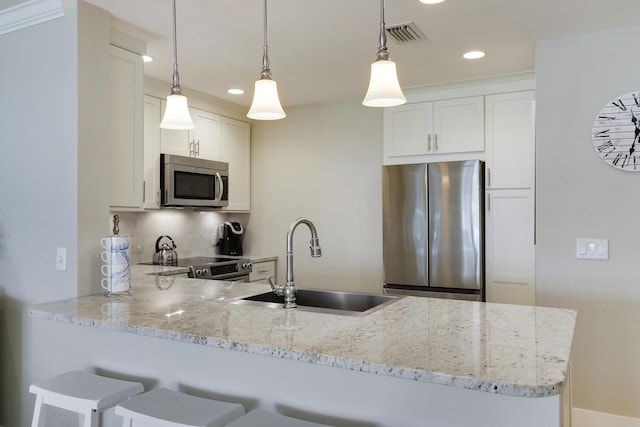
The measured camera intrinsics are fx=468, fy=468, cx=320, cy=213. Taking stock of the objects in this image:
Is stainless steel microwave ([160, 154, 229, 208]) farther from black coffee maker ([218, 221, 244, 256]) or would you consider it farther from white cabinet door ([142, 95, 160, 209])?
black coffee maker ([218, 221, 244, 256])

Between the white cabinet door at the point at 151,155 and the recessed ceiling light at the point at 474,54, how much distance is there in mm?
2340

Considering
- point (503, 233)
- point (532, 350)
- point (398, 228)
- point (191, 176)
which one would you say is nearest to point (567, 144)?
point (503, 233)

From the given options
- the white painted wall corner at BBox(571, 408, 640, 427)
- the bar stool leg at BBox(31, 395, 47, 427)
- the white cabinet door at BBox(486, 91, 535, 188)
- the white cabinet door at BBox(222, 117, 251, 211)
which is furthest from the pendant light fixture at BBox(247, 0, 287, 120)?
the white cabinet door at BBox(222, 117, 251, 211)

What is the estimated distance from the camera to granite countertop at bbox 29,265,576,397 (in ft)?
3.90

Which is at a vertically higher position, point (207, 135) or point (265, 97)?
point (207, 135)

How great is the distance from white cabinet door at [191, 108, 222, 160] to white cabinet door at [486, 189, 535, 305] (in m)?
2.43

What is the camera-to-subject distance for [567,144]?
2.81 metres

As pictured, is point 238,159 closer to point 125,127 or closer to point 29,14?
point 125,127

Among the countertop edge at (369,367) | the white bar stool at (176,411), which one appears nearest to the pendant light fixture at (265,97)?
the countertop edge at (369,367)

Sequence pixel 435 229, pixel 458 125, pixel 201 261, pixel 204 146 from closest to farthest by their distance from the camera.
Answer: pixel 435 229 < pixel 458 125 < pixel 201 261 < pixel 204 146

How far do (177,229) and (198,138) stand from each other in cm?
87

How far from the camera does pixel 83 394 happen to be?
1.72 m

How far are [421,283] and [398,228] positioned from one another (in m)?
0.46

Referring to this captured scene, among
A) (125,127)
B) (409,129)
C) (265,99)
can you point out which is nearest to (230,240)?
(409,129)
